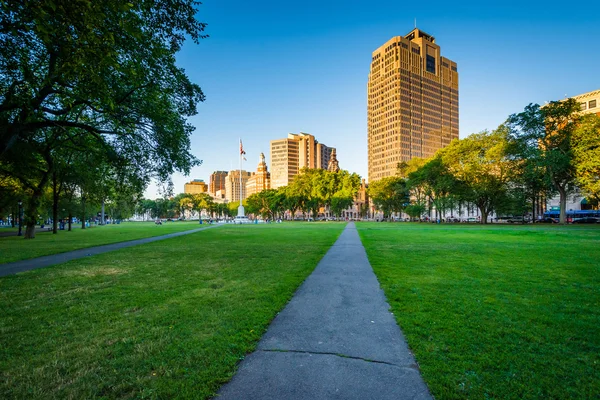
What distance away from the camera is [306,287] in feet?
26.0

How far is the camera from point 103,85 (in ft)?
24.7

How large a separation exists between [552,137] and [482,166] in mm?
10607

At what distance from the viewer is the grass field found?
3332 mm

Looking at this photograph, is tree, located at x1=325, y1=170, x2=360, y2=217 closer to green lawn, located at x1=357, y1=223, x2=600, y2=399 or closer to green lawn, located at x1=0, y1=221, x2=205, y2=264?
green lawn, located at x1=0, y1=221, x2=205, y2=264

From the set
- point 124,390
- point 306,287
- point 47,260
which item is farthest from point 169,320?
point 47,260

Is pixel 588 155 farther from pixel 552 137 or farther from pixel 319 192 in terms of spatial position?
pixel 319 192

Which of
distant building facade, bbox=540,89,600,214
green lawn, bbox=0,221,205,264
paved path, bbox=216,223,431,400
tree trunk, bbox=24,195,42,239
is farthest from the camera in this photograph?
distant building facade, bbox=540,89,600,214

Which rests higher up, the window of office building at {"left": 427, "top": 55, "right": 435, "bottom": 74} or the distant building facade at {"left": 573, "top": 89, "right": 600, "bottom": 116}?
the window of office building at {"left": 427, "top": 55, "right": 435, "bottom": 74}

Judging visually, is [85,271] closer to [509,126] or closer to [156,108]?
[156,108]

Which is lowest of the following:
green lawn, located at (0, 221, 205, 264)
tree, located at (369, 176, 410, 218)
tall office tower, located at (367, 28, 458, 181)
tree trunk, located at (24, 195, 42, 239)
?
green lawn, located at (0, 221, 205, 264)

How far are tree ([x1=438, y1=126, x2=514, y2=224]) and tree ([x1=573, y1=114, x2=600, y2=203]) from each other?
A: 10.3m

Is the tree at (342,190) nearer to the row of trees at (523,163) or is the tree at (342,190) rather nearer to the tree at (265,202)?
the row of trees at (523,163)

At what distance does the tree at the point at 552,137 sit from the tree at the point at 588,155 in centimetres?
97

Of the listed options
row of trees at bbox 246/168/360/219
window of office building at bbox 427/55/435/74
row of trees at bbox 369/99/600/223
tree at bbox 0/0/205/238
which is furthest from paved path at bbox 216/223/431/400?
window of office building at bbox 427/55/435/74
